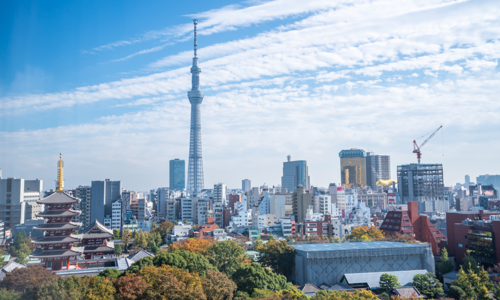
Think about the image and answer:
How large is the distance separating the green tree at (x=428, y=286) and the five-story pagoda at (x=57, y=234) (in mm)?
17230

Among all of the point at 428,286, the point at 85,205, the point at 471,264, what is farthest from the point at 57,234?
the point at 85,205

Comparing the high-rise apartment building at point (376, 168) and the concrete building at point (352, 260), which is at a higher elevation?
the high-rise apartment building at point (376, 168)

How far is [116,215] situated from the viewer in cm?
4438

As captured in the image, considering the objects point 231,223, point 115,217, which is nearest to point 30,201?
point 115,217

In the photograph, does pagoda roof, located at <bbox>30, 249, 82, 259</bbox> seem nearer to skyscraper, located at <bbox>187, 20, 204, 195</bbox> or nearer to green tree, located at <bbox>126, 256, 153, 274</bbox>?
green tree, located at <bbox>126, 256, 153, 274</bbox>

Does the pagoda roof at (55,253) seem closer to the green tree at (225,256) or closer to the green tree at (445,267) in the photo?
the green tree at (225,256)

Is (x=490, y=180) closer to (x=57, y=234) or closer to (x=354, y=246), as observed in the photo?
(x=354, y=246)

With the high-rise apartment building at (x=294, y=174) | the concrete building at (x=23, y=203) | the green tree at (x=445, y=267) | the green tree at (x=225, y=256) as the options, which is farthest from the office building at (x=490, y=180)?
the concrete building at (x=23, y=203)

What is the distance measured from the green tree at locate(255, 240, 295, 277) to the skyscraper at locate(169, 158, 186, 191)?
10606 cm

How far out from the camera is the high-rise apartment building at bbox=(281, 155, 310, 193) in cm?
10619

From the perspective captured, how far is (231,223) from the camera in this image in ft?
144

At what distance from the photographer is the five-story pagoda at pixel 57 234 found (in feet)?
65.8

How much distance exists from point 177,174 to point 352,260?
366 feet

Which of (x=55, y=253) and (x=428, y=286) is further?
(x=55, y=253)
